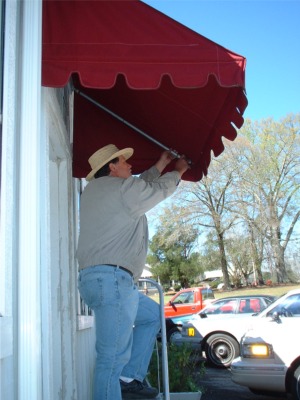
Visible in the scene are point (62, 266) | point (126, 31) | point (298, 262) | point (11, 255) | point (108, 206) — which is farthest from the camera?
point (298, 262)

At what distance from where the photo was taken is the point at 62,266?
3525mm

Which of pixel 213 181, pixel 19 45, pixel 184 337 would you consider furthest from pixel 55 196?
pixel 213 181

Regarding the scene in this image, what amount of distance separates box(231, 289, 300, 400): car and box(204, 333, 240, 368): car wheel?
14.3 ft

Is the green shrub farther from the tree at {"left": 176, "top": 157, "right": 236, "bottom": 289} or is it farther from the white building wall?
the tree at {"left": 176, "top": 157, "right": 236, "bottom": 289}

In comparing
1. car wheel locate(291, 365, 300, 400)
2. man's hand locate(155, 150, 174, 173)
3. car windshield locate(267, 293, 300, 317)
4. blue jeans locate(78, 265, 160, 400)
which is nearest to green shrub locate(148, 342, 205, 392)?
car wheel locate(291, 365, 300, 400)

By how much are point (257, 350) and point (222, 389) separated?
305 cm

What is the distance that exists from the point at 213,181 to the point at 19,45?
36253mm

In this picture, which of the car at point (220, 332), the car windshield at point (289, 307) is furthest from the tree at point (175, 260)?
the car windshield at point (289, 307)

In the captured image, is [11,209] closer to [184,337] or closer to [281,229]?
[184,337]

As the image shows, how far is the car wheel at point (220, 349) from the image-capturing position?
444 inches

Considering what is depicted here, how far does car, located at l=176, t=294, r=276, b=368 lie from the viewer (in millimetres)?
11188

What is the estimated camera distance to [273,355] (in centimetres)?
643

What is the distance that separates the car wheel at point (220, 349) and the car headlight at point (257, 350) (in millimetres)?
4603

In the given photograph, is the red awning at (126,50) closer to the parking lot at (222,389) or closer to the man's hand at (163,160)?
the man's hand at (163,160)
